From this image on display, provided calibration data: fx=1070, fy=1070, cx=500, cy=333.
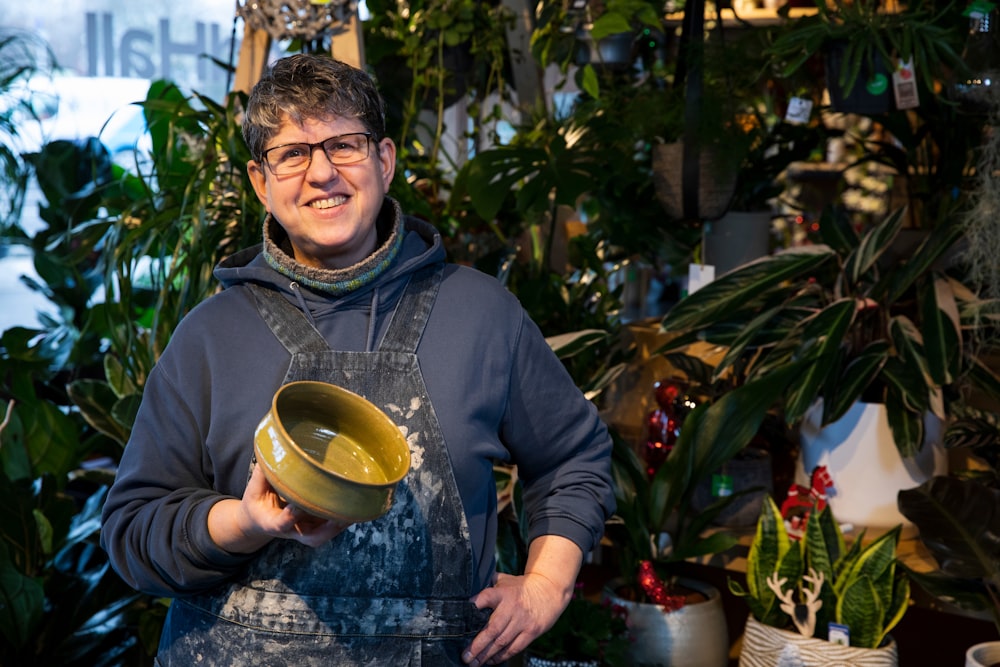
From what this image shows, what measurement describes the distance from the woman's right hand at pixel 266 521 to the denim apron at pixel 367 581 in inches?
5.6

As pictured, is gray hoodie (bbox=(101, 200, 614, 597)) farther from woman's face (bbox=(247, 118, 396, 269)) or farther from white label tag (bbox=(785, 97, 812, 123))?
white label tag (bbox=(785, 97, 812, 123))

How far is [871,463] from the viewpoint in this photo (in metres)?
2.33

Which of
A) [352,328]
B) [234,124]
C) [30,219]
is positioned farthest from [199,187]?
[30,219]

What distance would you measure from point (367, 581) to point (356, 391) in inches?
9.2

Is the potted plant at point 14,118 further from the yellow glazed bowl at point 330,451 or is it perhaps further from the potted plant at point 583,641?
the yellow glazed bowl at point 330,451

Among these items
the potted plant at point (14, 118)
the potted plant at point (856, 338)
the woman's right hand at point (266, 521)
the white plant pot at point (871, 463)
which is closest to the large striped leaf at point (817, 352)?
the potted plant at point (856, 338)

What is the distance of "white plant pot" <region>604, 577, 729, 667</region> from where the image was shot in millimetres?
2180

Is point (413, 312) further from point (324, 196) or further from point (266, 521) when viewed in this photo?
point (266, 521)

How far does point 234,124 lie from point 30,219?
305 cm

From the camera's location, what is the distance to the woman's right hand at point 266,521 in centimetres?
109

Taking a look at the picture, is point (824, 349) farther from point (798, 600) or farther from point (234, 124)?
point (234, 124)

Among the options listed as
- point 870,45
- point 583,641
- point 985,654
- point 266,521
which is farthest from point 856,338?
point 266,521

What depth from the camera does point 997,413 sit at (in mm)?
2311

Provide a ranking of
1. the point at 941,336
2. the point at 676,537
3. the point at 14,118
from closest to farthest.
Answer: the point at 941,336 < the point at 676,537 < the point at 14,118
